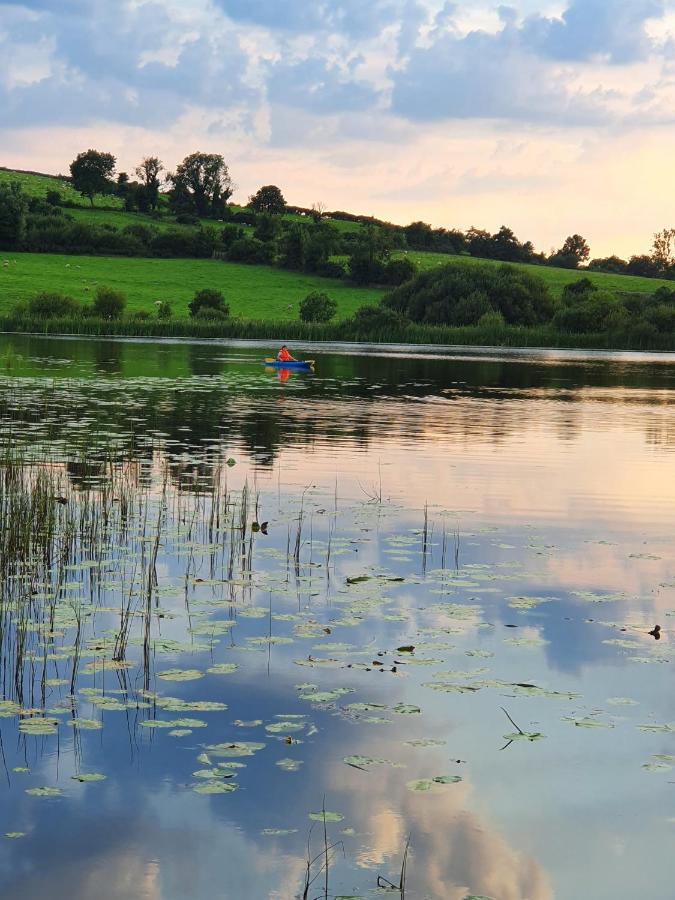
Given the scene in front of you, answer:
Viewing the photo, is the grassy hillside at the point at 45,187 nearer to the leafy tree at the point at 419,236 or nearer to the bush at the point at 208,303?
the leafy tree at the point at 419,236

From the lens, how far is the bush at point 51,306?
94000 millimetres

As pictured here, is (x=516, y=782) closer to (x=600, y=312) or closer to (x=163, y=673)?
(x=163, y=673)

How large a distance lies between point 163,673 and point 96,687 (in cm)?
62

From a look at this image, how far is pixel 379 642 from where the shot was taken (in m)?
10.8

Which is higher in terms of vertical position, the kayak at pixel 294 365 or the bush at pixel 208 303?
the bush at pixel 208 303

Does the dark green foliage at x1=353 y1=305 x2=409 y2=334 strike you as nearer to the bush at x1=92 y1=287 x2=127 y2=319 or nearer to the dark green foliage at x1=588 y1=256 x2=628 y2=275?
the bush at x1=92 y1=287 x2=127 y2=319

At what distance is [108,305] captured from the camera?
97125 mm

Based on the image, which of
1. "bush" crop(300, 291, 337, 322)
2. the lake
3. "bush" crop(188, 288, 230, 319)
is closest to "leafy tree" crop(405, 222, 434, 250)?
"bush" crop(300, 291, 337, 322)

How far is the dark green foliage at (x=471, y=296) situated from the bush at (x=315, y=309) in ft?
24.9

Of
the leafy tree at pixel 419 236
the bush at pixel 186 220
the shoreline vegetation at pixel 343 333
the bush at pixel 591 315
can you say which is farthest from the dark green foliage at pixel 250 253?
the bush at pixel 591 315

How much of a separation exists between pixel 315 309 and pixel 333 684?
332ft

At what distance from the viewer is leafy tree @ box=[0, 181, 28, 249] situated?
137000mm

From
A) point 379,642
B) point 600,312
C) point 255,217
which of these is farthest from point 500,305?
point 379,642

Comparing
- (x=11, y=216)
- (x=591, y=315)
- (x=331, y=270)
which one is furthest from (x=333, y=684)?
(x=331, y=270)
